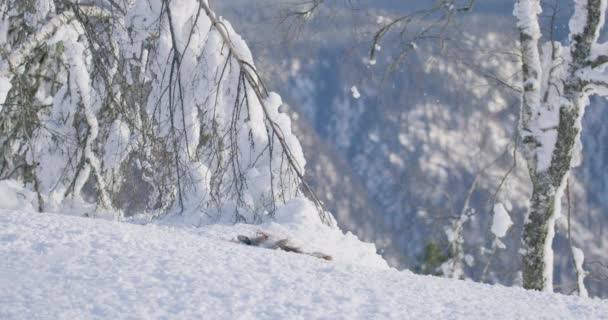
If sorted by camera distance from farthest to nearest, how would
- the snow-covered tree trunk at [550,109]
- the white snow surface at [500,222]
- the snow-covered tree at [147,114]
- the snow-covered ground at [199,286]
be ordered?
the white snow surface at [500,222]
the snow-covered tree trunk at [550,109]
the snow-covered tree at [147,114]
the snow-covered ground at [199,286]

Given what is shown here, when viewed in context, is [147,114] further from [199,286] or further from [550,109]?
[550,109]

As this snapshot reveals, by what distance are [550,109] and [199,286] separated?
554cm

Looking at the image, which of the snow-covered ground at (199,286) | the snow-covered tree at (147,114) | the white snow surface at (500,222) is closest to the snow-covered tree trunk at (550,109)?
the white snow surface at (500,222)

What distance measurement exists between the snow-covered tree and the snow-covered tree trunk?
2464mm

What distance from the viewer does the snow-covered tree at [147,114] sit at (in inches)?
174

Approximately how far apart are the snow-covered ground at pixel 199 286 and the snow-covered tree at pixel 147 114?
1.62m

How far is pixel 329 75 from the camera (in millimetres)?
185125

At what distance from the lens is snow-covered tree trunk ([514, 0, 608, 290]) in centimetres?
649

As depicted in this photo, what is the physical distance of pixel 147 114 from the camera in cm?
502

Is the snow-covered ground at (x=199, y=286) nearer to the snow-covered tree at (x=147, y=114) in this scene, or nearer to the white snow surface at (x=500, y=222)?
the snow-covered tree at (x=147, y=114)

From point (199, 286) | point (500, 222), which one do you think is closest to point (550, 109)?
point (500, 222)

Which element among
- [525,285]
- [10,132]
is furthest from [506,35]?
[10,132]

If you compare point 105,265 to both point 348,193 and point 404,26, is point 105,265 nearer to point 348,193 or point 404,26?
point 404,26

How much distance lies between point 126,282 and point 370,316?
0.68 meters
